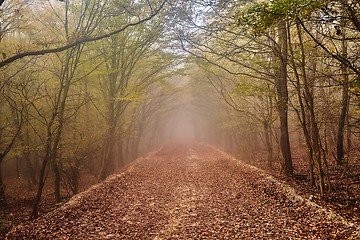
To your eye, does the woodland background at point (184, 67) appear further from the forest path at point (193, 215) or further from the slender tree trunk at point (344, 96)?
the forest path at point (193, 215)

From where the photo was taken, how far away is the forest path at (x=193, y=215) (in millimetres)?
6652

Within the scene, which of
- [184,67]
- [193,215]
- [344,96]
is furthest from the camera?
[184,67]

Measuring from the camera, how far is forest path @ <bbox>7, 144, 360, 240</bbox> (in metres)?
6.65

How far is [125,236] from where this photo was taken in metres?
7.06

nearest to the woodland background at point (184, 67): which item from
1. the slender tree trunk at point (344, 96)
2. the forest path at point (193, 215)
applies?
the slender tree trunk at point (344, 96)

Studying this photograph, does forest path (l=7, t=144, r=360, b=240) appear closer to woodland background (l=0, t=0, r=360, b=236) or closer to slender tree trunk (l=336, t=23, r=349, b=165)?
woodland background (l=0, t=0, r=360, b=236)

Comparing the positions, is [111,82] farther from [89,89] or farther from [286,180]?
[286,180]

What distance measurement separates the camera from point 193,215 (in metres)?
8.35

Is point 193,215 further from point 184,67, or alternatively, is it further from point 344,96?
point 184,67

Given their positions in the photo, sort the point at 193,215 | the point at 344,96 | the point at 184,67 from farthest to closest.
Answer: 1. the point at 184,67
2. the point at 344,96
3. the point at 193,215

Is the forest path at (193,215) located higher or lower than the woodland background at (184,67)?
lower

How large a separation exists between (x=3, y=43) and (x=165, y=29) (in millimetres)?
7565

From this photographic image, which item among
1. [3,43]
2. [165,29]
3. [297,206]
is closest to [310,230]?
[297,206]

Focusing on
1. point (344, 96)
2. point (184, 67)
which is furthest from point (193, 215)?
point (184, 67)
